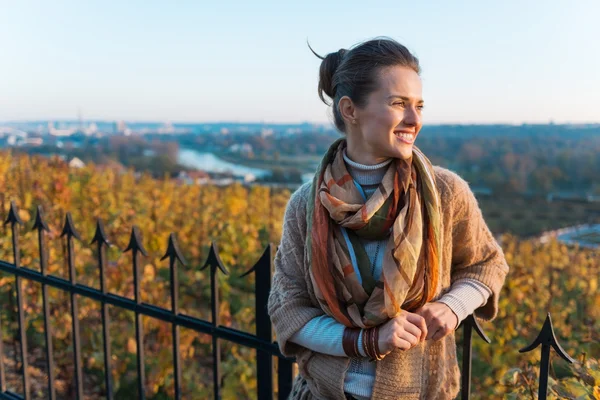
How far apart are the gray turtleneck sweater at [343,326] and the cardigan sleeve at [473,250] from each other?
0.03 meters

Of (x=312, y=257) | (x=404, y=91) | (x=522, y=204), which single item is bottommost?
(x=522, y=204)

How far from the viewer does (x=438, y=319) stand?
116 cm

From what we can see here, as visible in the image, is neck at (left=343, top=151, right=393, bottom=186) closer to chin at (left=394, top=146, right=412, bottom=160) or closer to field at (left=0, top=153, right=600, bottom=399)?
chin at (left=394, top=146, right=412, bottom=160)

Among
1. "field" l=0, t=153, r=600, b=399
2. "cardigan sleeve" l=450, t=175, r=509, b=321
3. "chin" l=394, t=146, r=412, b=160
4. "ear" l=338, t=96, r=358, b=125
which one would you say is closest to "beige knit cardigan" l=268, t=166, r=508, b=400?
"cardigan sleeve" l=450, t=175, r=509, b=321

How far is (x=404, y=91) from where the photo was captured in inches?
45.7

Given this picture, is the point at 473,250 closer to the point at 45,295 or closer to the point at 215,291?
the point at 215,291

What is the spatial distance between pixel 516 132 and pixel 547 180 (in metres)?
3.31

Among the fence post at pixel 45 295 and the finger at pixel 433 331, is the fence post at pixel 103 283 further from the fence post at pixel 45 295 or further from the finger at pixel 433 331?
the finger at pixel 433 331

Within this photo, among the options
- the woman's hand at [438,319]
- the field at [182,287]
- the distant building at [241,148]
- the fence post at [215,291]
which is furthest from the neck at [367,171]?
the distant building at [241,148]

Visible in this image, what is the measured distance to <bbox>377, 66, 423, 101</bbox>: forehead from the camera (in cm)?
116

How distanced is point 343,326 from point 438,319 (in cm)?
21

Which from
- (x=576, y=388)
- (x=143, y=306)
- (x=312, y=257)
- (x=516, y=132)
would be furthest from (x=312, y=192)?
(x=516, y=132)

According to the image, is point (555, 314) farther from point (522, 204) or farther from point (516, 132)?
point (522, 204)

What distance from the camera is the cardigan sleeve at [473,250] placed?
4.08 feet
